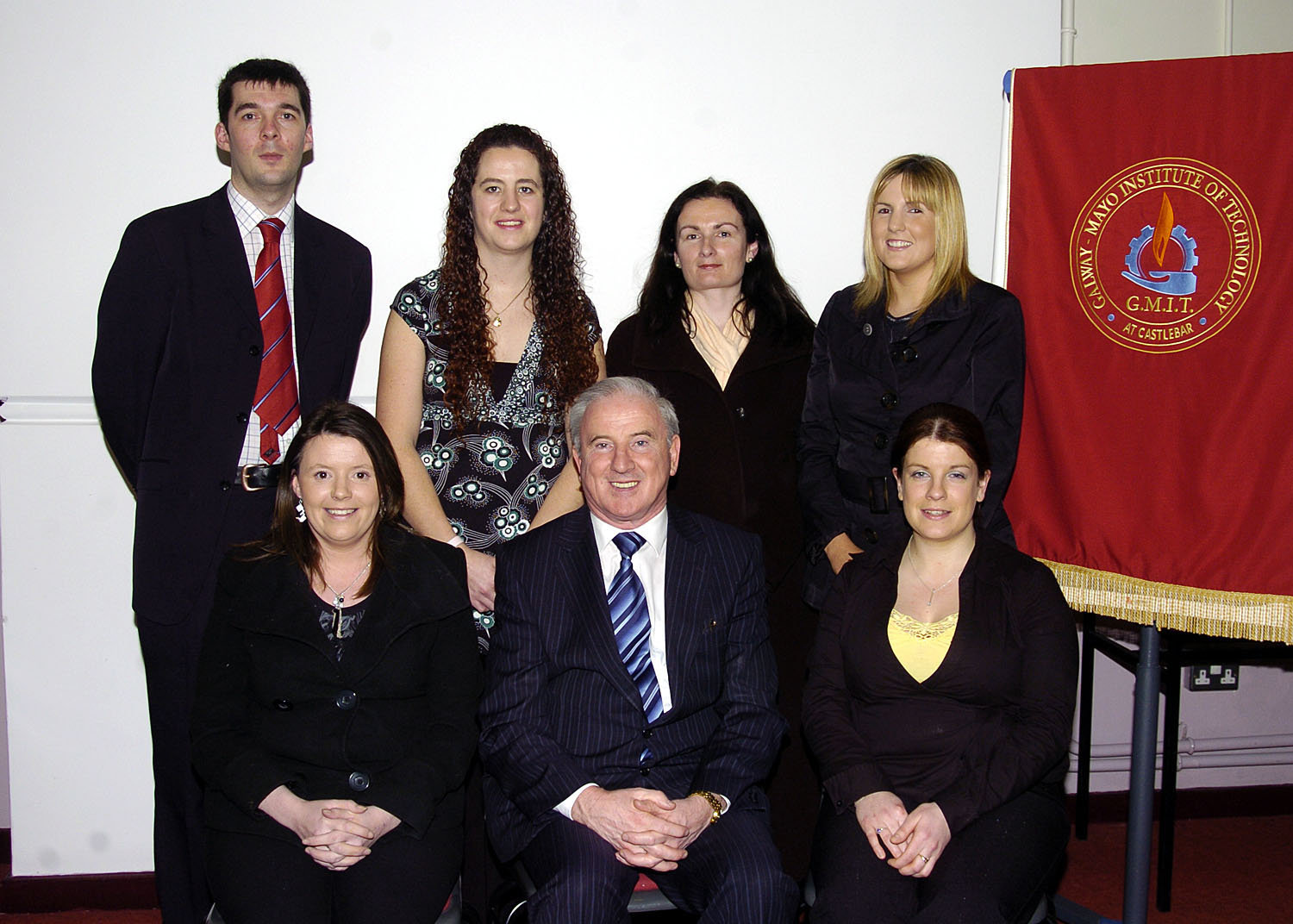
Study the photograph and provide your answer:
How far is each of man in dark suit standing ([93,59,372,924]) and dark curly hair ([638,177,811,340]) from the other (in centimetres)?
89

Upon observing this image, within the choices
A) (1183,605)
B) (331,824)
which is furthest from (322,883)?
(1183,605)

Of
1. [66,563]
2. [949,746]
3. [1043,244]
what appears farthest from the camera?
[66,563]

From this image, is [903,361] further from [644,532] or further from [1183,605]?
[1183,605]

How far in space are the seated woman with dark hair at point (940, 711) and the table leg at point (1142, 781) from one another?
1.78 ft

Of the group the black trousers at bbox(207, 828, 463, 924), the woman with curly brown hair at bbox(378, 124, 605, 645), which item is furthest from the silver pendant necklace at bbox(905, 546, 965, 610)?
the black trousers at bbox(207, 828, 463, 924)

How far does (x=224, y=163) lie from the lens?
128 inches

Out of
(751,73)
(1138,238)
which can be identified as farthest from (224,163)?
(1138,238)

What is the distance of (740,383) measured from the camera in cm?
288

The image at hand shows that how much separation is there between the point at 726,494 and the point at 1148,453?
1145 mm

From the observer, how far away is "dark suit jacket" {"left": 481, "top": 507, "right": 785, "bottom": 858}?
2.25m

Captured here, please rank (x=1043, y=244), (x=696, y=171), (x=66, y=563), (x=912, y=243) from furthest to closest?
(x=696, y=171)
(x=66, y=563)
(x=1043, y=244)
(x=912, y=243)

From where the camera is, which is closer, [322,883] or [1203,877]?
[322,883]

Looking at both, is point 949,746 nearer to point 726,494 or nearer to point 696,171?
point 726,494

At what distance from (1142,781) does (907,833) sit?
1016 millimetres
